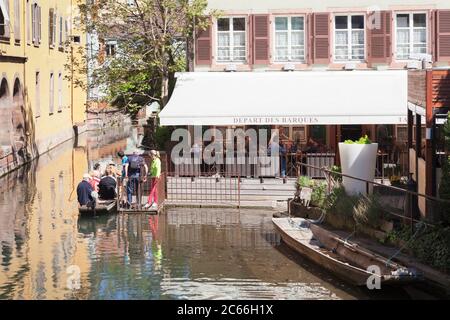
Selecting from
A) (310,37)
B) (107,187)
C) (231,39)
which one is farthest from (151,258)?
(310,37)

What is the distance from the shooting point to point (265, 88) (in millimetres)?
27531

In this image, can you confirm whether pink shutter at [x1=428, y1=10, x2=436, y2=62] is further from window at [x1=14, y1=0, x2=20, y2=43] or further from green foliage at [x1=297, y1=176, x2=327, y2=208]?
window at [x1=14, y1=0, x2=20, y2=43]

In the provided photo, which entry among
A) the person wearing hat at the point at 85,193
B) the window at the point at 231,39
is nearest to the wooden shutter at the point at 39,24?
the window at the point at 231,39

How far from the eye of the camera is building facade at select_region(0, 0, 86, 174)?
34.7 meters

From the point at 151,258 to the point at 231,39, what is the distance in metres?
13.8

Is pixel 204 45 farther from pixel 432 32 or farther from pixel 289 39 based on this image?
pixel 432 32

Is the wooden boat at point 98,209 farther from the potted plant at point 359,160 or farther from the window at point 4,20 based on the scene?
the window at point 4,20

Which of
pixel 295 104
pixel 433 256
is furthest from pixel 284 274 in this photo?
pixel 295 104

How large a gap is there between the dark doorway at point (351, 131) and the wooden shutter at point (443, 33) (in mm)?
3553

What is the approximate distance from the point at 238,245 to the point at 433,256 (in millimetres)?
5625

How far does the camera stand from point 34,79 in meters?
41.0

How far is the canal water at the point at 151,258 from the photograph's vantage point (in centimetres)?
1445
